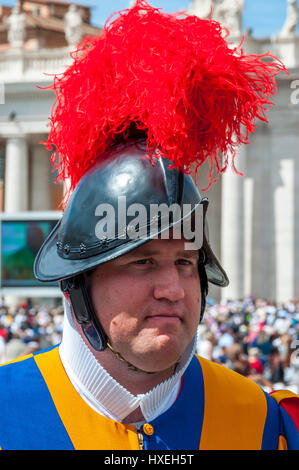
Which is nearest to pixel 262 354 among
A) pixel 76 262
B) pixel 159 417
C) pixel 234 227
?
pixel 159 417

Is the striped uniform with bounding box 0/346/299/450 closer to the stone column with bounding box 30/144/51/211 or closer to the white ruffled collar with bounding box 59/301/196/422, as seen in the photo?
the white ruffled collar with bounding box 59/301/196/422

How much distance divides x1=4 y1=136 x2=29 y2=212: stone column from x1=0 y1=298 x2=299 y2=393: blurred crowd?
15163mm

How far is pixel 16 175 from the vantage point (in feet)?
136

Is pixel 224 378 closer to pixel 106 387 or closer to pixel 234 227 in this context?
pixel 106 387

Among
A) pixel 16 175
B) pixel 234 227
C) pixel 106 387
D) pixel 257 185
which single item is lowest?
pixel 106 387

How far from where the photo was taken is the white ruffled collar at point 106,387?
2.58 m

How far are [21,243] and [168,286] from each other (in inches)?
490

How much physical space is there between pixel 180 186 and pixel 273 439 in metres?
1.01

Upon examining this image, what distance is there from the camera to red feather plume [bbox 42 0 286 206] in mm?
2547

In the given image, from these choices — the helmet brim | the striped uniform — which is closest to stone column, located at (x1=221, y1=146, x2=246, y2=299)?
the striped uniform

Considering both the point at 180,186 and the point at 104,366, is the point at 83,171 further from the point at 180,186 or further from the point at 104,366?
the point at 104,366

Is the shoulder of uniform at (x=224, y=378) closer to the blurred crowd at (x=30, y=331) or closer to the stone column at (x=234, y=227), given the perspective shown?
the blurred crowd at (x=30, y=331)

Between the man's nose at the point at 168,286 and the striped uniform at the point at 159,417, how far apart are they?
1.56 feet

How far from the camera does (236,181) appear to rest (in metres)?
37.0
